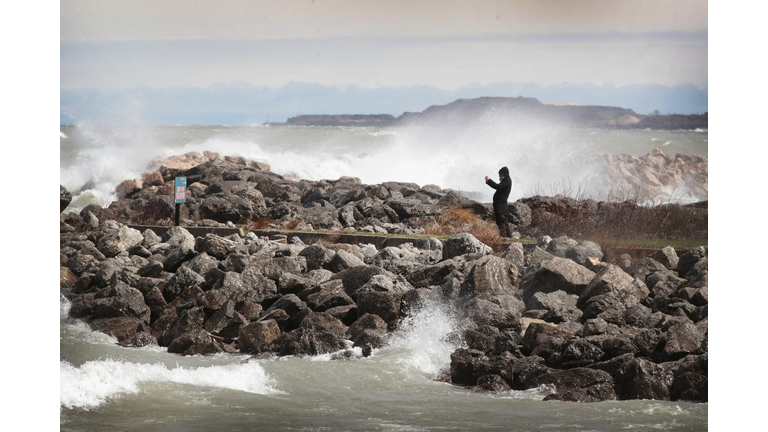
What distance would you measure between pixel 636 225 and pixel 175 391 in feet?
15.2

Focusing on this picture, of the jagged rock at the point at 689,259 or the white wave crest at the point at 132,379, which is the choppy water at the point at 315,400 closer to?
the white wave crest at the point at 132,379

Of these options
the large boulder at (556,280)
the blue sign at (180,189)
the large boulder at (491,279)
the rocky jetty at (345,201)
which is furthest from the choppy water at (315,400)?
the blue sign at (180,189)

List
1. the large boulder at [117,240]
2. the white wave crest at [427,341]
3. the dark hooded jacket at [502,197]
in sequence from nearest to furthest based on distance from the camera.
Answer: the white wave crest at [427,341] < the large boulder at [117,240] < the dark hooded jacket at [502,197]

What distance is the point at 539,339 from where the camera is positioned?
540cm

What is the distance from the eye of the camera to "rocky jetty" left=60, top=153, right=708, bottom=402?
502 cm

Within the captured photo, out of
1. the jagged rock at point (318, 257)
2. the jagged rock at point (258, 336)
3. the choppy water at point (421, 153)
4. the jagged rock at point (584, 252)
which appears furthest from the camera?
the choppy water at point (421, 153)

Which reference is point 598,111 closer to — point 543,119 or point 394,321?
point 543,119

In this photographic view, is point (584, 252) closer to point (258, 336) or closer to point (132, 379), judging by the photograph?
point (258, 336)

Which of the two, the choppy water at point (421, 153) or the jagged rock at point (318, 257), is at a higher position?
the choppy water at point (421, 153)

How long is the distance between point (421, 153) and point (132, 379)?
A: 8.41m

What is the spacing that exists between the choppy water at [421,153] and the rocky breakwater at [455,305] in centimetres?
140

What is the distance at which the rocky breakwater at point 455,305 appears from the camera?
499 centimetres

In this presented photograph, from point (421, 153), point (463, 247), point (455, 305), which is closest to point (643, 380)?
point (455, 305)

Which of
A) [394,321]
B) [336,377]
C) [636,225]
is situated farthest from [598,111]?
[336,377]
